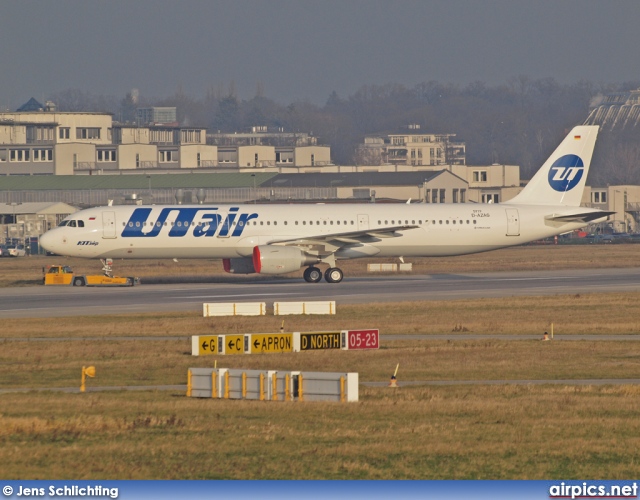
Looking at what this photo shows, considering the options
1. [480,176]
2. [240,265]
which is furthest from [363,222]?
[480,176]

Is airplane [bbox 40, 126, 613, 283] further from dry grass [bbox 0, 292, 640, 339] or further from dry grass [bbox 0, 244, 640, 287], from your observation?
dry grass [bbox 0, 292, 640, 339]

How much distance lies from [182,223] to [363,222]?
11505mm

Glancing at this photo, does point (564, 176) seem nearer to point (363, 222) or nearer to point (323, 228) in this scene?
point (363, 222)

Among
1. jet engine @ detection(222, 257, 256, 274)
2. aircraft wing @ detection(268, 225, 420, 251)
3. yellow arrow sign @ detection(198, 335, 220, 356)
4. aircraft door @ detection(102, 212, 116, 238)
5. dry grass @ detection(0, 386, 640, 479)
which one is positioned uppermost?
aircraft door @ detection(102, 212, 116, 238)

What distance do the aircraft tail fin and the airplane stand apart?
0.22 ft

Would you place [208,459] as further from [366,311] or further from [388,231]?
[388,231]

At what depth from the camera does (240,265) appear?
70.4 meters

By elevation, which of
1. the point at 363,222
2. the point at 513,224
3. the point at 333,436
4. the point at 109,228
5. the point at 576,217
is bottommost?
the point at 333,436

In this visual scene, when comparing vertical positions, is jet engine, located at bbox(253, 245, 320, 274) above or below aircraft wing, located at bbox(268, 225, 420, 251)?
below

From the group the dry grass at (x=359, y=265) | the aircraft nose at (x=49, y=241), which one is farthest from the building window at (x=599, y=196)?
the aircraft nose at (x=49, y=241)

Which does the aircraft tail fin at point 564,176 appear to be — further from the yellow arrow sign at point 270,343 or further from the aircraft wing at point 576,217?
the yellow arrow sign at point 270,343

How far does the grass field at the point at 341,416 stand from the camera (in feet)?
64.5

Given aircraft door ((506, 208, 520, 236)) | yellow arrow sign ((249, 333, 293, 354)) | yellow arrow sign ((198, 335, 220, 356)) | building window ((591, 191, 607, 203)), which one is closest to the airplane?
aircraft door ((506, 208, 520, 236))

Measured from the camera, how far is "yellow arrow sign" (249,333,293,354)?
37.7m
